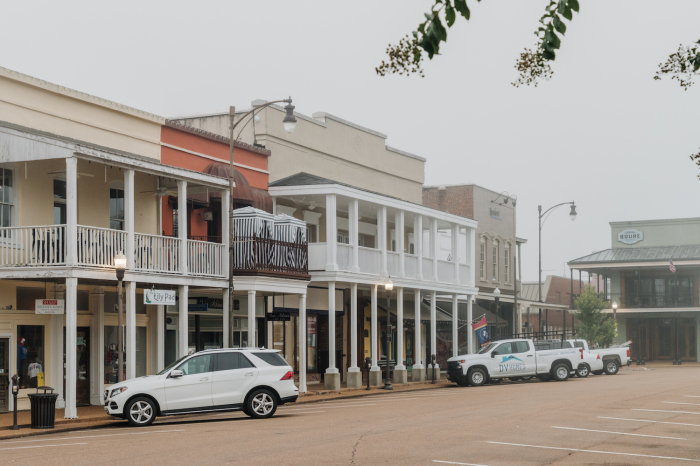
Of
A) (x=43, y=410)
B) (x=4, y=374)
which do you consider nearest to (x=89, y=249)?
(x=4, y=374)

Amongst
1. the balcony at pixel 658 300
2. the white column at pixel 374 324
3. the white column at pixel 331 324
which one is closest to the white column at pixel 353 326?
the white column at pixel 374 324

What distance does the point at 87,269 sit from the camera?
68.2 ft

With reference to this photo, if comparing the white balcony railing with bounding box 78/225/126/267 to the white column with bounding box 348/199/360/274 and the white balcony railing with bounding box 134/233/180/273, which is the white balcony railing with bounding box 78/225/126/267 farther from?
the white column with bounding box 348/199/360/274

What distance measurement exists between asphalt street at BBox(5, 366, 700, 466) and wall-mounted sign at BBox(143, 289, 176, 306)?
10.3 feet

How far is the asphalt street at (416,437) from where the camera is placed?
12.9 meters

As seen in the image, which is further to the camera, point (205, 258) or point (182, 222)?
point (205, 258)

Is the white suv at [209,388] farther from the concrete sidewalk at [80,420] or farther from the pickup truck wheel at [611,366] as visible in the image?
the pickup truck wheel at [611,366]

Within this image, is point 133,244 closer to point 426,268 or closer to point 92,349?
point 92,349

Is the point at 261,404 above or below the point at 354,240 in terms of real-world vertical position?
below

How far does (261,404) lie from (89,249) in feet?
18.5

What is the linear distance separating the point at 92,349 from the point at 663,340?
1757 inches

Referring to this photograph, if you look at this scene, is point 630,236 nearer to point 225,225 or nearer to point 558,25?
point 225,225

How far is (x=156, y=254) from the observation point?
23328 mm

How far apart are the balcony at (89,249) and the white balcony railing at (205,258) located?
0.09 feet
